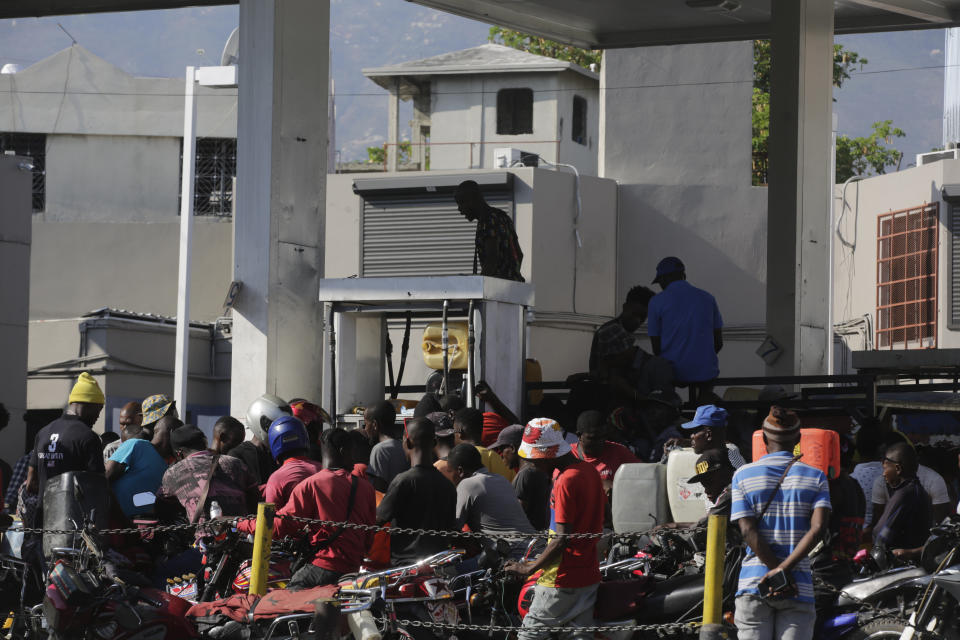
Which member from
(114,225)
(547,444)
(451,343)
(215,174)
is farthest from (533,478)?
(215,174)

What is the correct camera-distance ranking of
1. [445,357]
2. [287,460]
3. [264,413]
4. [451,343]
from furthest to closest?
[451,343], [445,357], [264,413], [287,460]

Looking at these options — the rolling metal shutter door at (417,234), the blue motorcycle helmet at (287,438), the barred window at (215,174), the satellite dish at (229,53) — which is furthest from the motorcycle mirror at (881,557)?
the barred window at (215,174)

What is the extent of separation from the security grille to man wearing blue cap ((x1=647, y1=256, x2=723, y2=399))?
12889 mm

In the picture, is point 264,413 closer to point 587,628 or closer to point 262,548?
point 262,548

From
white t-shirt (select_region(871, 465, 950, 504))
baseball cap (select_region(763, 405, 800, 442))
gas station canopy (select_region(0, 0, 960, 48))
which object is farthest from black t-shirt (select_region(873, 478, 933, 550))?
gas station canopy (select_region(0, 0, 960, 48))

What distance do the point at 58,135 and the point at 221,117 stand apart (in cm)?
478

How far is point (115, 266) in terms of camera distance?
32.8 m

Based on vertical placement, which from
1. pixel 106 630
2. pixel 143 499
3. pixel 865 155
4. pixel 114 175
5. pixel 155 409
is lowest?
pixel 106 630

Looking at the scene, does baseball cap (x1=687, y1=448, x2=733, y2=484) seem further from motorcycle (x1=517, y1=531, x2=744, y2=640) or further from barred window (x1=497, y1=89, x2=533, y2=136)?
barred window (x1=497, y1=89, x2=533, y2=136)

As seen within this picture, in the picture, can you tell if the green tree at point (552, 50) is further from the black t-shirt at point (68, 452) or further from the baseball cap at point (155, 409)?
the black t-shirt at point (68, 452)

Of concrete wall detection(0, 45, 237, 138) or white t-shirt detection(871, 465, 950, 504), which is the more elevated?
concrete wall detection(0, 45, 237, 138)

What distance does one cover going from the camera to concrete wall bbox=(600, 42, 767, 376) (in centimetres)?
2547

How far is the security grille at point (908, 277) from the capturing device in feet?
83.1

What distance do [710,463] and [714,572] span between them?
1.81 meters
